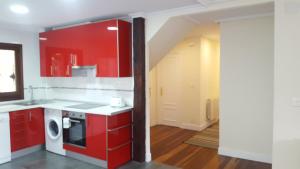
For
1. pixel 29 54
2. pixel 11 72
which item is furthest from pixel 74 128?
pixel 29 54

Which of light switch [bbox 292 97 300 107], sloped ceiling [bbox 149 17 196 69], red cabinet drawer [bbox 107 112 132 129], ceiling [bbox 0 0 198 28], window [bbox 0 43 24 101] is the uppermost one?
ceiling [bbox 0 0 198 28]

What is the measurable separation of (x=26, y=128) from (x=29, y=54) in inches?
59.5

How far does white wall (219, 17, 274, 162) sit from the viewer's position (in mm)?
3361

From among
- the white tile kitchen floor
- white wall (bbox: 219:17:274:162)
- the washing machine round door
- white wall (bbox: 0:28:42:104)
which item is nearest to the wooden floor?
white wall (bbox: 219:17:274:162)

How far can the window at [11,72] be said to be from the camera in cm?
405

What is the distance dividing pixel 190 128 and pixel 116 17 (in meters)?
3.20

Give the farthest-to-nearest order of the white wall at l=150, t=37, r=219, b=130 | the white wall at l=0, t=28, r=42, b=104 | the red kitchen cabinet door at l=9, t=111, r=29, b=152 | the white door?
the white door → the white wall at l=150, t=37, r=219, b=130 → the white wall at l=0, t=28, r=42, b=104 → the red kitchen cabinet door at l=9, t=111, r=29, b=152

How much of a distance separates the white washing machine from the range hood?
2.33 ft

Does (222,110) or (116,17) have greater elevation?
(116,17)

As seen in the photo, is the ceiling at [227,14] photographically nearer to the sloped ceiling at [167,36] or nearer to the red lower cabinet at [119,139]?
the sloped ceiling at [167,36]

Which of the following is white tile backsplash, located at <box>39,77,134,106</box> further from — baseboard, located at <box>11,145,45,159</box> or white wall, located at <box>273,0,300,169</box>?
white wall, located at <box>273,0,300,169</box>

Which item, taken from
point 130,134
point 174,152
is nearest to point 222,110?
point 174,152

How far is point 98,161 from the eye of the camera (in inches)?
132

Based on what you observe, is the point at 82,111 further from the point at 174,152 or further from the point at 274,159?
the point at 274,159
